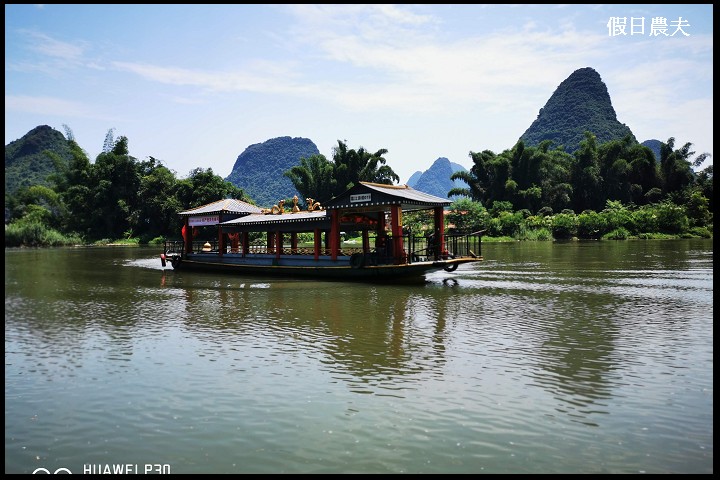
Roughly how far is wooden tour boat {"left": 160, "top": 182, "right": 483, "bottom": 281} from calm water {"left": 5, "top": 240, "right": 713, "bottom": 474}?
518 cm

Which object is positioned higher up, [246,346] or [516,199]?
[516,199]

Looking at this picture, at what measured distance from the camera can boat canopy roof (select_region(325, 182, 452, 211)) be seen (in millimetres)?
20016

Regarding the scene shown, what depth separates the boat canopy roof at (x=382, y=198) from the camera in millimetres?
20016

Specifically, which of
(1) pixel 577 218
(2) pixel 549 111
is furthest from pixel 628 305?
(2) pixel 549 111

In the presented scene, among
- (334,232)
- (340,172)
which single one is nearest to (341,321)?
(334,232)

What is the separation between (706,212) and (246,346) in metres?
60.0

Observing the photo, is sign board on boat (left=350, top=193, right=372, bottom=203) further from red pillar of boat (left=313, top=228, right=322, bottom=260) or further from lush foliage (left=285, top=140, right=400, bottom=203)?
lush foliage (left=285, top=140, right=400, bottom=203)

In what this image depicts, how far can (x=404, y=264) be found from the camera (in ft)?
66.4

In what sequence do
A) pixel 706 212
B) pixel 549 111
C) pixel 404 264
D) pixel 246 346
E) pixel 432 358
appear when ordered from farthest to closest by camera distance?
pixel 549 111 → pixel 706 212 → pixel 404 264 → pixel 246 346 → pixel 432 358

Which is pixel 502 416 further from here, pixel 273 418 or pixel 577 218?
pixel 577 218

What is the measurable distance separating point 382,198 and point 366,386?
13.1 meters

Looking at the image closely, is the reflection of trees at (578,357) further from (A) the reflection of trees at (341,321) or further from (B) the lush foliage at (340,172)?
(B) the lush foliage at (340,172)

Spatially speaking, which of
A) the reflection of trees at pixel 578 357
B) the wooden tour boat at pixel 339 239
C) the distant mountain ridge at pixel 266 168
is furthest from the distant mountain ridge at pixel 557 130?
the reflection of trees at pixel 578 357

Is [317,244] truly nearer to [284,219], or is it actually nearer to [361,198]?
[284,219]
